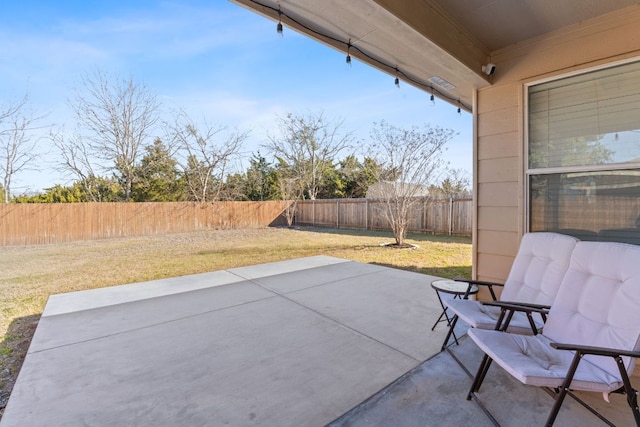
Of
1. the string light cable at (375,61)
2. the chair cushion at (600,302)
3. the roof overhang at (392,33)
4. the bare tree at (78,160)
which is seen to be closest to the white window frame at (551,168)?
the roof overhang at (392,33)

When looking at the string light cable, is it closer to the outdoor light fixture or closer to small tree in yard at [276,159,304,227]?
the outdoor light fixture

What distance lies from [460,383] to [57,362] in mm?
2899

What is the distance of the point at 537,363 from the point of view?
153 cm

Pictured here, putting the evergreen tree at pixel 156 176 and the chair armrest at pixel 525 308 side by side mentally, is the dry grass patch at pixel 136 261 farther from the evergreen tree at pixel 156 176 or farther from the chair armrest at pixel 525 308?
the evergreen tree at pixel 156 176

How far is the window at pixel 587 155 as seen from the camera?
221 centimetres

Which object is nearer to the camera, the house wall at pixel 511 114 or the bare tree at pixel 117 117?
the house wall at pixel 511 114

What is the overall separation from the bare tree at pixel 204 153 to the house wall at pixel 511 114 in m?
13.3

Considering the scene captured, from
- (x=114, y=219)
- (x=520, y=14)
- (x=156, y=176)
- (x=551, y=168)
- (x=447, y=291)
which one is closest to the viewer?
(x=520, y=14)

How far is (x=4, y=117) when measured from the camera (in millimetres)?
9398

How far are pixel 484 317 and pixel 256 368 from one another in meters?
1.68

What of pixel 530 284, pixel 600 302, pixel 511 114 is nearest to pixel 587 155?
pixel 511 114

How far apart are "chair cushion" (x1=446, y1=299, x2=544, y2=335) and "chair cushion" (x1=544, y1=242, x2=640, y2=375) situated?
6.0 inches

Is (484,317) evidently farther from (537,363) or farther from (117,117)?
(117,117)

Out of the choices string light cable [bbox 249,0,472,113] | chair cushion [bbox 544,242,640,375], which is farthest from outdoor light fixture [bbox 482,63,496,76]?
chair cushion [bbox 544,242,640,375]
